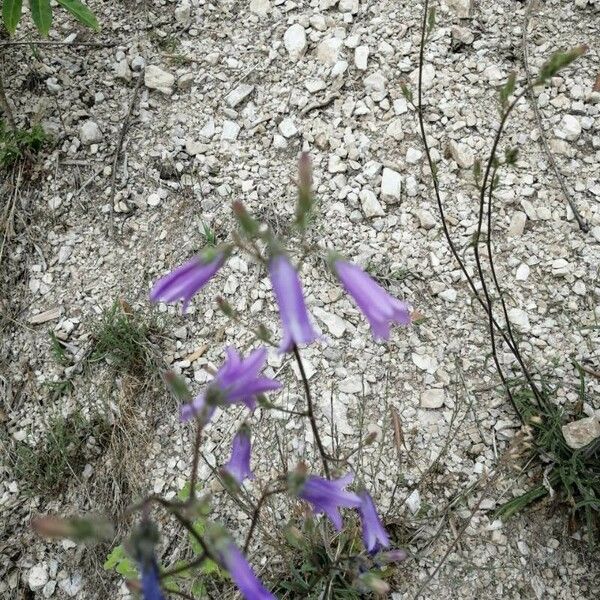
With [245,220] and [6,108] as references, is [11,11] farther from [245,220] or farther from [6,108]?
[245,220]

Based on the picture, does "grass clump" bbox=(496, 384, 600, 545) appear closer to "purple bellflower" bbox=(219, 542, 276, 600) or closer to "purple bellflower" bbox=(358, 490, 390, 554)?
"purple bellflower" bbox=(358, 490, 390, 554)

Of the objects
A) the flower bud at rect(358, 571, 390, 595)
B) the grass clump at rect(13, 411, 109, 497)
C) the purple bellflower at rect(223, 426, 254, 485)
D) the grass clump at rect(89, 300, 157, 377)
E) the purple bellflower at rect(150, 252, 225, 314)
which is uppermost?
the grass clump at rect(89, 300, 157, 377)

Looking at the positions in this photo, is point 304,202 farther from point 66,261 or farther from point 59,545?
point 66,261

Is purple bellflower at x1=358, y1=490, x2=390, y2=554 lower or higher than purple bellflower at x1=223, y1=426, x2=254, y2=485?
lower

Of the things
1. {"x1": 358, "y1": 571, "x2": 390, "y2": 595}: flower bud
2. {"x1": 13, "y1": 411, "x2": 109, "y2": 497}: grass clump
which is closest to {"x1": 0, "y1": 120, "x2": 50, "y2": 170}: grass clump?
{"x1": 13, "y1": 411, "x2": 109, "y2": 497}: grass clump

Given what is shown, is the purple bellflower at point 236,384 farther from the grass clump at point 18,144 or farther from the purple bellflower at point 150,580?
the grass clump at point 18,144

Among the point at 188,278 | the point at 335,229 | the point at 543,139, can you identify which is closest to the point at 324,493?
the point at 188,278
